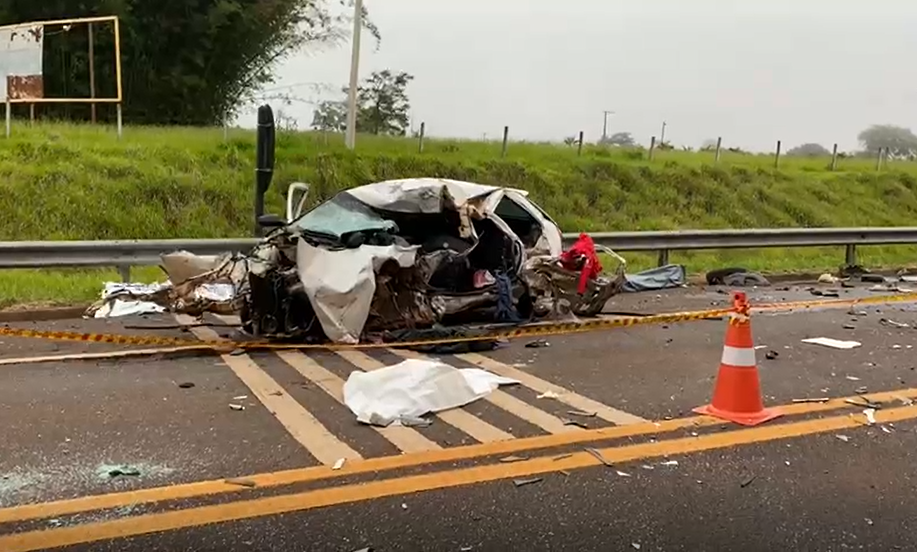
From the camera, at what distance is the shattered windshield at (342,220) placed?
712 centimetres

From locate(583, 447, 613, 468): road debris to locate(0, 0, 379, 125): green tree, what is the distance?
19717 millimetres

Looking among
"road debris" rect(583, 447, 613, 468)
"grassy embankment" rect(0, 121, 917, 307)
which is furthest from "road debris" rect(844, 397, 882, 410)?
"grassy embankment" rect(0, 121, 917, 307)

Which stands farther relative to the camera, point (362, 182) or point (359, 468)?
point (362, 182)

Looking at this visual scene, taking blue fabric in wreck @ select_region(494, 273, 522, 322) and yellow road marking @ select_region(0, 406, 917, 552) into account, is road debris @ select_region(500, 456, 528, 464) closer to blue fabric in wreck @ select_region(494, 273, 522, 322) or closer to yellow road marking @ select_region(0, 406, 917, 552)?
yellow road marking @ select_region(0, 406, 917, 552)

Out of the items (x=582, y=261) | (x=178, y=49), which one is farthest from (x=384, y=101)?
(x=582, y=261)

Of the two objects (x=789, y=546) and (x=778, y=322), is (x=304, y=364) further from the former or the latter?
(x=778, y=322)

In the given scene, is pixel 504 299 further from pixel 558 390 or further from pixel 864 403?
pixel 864 403

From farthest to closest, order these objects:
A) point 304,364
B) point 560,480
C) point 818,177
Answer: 1. point 818,177
2. point 304,364
3. point 560,480

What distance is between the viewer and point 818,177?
2414cm

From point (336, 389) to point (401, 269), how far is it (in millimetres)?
1602

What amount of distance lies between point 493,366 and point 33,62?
37.6 feet

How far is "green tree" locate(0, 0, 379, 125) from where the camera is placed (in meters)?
22.9

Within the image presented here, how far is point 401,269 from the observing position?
7074mm

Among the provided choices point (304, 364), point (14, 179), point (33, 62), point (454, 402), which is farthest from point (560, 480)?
point (33, 62)
